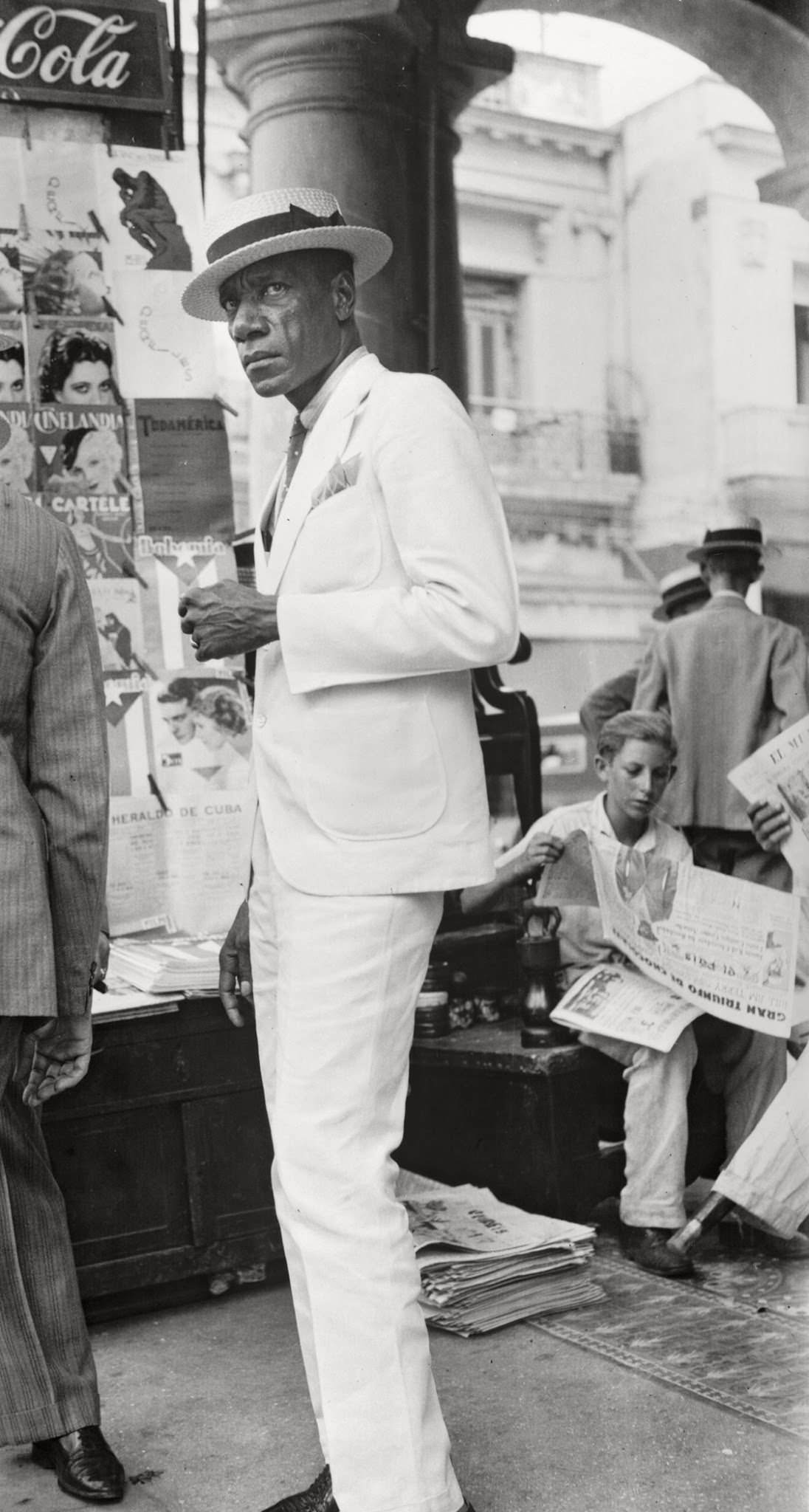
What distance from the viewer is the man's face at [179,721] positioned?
3688 mm

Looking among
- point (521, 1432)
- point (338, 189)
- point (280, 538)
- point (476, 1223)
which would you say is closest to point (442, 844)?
point (280, 538)

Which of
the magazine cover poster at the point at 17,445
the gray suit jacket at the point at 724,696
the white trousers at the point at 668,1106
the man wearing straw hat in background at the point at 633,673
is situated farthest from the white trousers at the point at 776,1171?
the magazine cover poster at the point at 17,445

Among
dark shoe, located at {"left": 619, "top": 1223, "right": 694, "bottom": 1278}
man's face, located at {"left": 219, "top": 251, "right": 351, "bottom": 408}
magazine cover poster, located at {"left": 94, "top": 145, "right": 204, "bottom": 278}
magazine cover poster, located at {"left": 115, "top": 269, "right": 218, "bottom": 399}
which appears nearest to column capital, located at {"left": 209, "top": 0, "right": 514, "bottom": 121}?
magazine cover poster, located at {"left": 94, "top": 145, "right": 204, "bottom": 278}

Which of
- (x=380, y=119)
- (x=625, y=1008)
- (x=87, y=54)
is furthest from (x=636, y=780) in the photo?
(x=87, y=54)

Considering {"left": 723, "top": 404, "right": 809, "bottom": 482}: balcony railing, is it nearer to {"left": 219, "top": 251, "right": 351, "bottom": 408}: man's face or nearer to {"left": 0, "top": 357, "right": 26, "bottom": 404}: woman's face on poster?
{"left": 0, "top": 357, "right": 26, "bottom": 404}: woman's face on poster

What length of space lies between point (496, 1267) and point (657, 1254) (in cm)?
42

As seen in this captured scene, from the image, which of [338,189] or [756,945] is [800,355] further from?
[756,945]

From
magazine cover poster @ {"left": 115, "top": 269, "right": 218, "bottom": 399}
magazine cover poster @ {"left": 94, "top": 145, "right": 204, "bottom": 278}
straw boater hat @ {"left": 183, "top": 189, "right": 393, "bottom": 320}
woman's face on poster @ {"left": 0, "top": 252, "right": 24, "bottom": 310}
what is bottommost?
straw boater hat @ {"left": 183, "top": 189, "right": 393, "bottom": 320}

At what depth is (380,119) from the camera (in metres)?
4.09

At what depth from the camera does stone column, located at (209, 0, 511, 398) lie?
387 cm

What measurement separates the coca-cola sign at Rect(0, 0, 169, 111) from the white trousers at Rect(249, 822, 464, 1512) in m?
2.16

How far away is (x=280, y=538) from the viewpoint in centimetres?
234

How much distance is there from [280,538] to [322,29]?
2111mm

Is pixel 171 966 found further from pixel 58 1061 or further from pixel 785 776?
pixel 785 776
